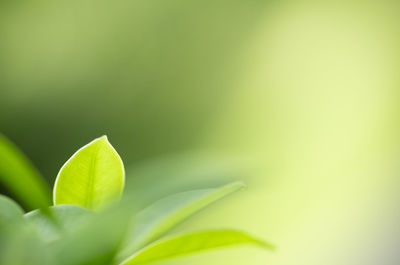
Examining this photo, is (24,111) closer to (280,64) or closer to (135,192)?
(280,64)

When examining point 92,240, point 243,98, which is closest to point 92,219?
point 92,240

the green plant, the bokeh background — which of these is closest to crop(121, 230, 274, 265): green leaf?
the green plant

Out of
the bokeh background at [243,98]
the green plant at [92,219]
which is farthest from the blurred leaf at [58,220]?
the bokeh background at [243,98]

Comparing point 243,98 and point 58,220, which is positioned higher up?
point 243,98

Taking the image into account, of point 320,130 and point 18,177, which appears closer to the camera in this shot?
point 18,177

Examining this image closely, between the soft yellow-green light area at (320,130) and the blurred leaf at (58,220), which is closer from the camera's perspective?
the blurred leaf at (58,220)

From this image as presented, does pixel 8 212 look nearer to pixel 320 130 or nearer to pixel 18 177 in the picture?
pixel 18 177

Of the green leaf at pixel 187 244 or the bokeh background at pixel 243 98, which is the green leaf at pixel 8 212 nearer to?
the green leaf at pixel 187 244

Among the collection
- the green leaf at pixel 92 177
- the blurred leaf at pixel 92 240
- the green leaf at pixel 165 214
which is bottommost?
the blurred leaf at pixel 92 240
